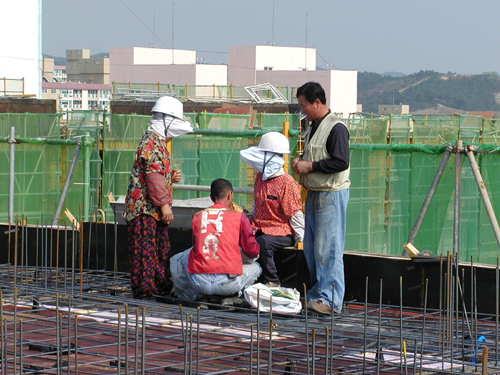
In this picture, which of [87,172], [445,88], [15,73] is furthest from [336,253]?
[445,88]

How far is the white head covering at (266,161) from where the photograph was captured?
7.38 metres

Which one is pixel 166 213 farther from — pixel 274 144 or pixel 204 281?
pixel 274 144

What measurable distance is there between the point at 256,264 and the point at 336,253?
856 mm

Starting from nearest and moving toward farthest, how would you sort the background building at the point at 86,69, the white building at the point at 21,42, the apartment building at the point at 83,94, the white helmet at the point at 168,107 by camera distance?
the white helmet at the point at 168,107 → the white building at the point at 21,42 → the apartment building at the point at 83,94 → the background building at the point at 86,69

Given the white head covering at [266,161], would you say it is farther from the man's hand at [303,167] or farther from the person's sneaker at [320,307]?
the person's sneaker at [320,307]

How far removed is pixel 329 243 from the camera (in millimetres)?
6656

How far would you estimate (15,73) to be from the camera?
40.0 metres

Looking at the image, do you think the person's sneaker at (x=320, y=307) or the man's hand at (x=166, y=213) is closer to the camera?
the person's sneaker at (x=320, y=307)

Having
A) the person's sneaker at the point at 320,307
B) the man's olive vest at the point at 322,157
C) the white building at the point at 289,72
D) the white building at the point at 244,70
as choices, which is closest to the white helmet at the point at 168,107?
the man's olive vest at the point at 322,157

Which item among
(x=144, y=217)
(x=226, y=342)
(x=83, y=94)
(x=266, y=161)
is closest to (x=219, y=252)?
(x=144, y=217)

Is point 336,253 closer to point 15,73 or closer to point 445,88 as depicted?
point 15,73

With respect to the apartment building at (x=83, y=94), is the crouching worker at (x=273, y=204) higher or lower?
lower

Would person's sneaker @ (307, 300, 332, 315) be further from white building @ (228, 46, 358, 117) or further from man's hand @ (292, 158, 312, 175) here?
white building @ (228, 46, 358, 117)

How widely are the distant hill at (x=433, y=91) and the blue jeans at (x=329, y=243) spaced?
5897 inches
